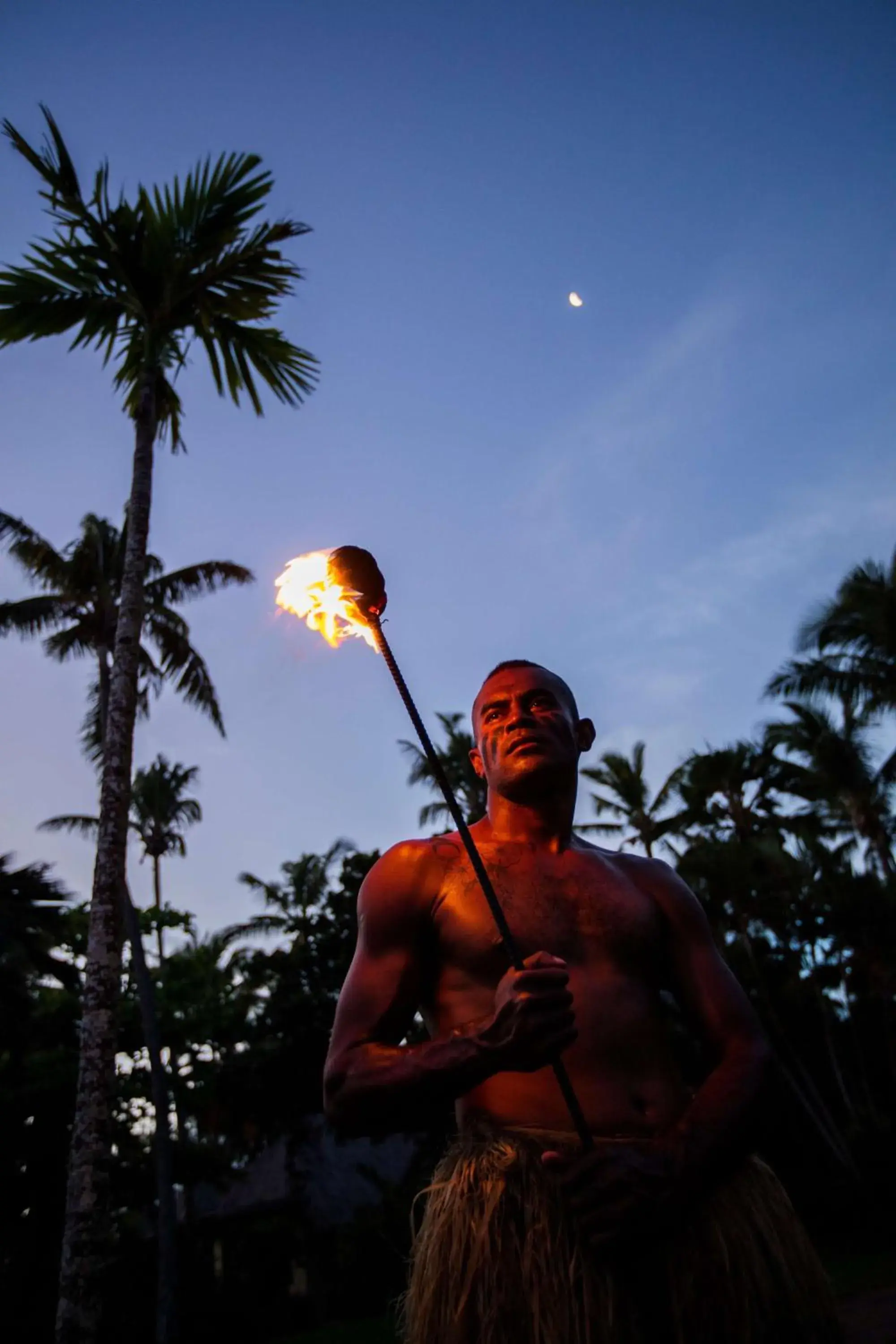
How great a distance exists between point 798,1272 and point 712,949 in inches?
26.6

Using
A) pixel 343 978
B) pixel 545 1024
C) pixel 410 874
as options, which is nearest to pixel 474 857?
pixel 545 1024

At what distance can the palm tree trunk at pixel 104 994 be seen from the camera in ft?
22.6

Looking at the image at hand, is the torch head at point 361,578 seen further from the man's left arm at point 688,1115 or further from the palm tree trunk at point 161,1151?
the palm tree trunk at point 161,1151

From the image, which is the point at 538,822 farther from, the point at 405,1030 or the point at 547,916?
the point at 405,1030

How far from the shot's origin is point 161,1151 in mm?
15453

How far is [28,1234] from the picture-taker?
16.9 meters

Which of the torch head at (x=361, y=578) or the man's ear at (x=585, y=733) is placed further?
the man's ear at (x=585, y=733)

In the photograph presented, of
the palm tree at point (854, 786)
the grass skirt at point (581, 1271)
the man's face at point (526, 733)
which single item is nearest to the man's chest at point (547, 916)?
the man's face at point (526, 733)

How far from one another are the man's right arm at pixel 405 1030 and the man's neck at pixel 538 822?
1.01 feet

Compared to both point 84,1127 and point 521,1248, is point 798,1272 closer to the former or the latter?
point 521,1248

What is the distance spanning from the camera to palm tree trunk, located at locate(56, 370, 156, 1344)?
6.90 m

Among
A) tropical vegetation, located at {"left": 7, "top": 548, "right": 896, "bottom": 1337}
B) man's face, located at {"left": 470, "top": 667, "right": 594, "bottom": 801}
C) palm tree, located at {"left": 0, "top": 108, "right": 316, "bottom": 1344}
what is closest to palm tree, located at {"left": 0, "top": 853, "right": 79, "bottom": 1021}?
tropical vegetation, located at {"left": 7, "top": 548, "right": 896, "bottom": 1337}

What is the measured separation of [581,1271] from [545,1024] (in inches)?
19.2

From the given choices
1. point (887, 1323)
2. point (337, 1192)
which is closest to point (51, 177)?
point (887, 1323)
